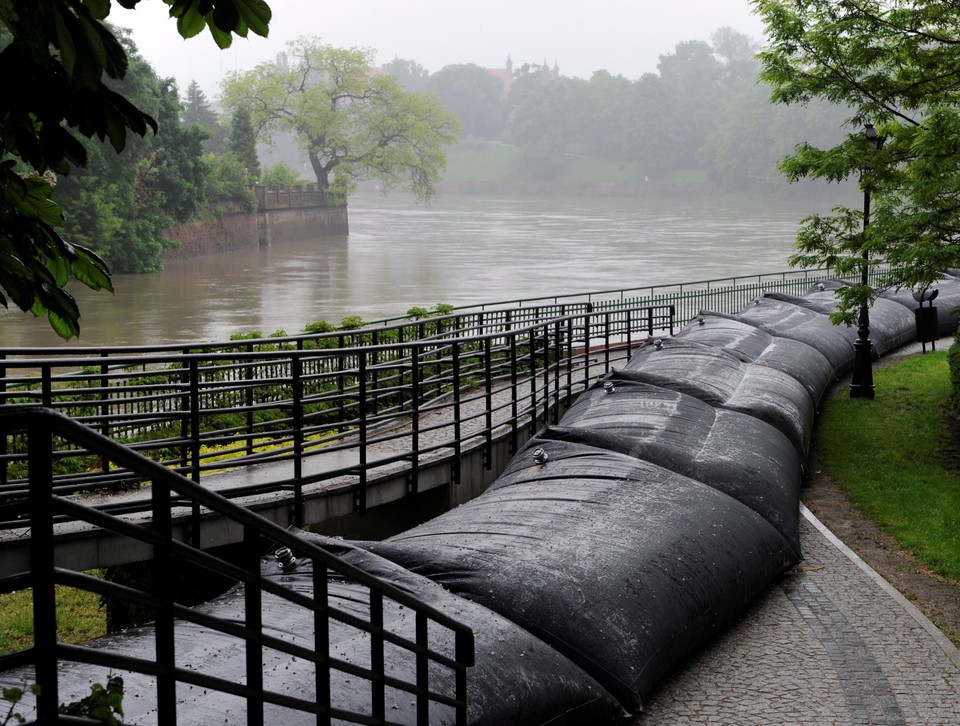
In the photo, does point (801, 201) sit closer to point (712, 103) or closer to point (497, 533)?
point (712, 103)

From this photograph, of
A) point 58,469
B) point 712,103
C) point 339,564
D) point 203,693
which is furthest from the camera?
point 712,103

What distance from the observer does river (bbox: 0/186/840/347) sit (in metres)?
40.3

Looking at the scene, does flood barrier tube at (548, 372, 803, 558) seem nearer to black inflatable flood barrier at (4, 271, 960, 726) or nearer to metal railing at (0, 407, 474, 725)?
black inflatable flood barrier at (4, 271, 960, 726)

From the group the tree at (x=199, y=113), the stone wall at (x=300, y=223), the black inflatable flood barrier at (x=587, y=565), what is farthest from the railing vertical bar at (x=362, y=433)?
the tree at (x=199, y=113)

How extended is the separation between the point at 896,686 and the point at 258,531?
15.5ft

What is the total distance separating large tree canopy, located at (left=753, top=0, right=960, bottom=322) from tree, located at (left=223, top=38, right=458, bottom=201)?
6867 centimetres

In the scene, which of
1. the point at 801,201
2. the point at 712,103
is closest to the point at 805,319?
the point at 801,201

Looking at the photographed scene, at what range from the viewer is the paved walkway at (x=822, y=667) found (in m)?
6.04

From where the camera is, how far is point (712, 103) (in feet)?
529

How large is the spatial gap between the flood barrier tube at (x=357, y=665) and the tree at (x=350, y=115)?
78.3 m

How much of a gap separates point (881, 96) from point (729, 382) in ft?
15.9

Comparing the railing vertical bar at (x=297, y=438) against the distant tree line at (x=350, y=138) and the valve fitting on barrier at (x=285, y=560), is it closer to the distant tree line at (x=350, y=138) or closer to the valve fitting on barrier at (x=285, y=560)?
the valve fitting on barrier at (x=285, y=560)

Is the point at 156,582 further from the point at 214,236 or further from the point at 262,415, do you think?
the point at 214,236

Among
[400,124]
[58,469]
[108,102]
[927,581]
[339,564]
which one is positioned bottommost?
[927,581]
